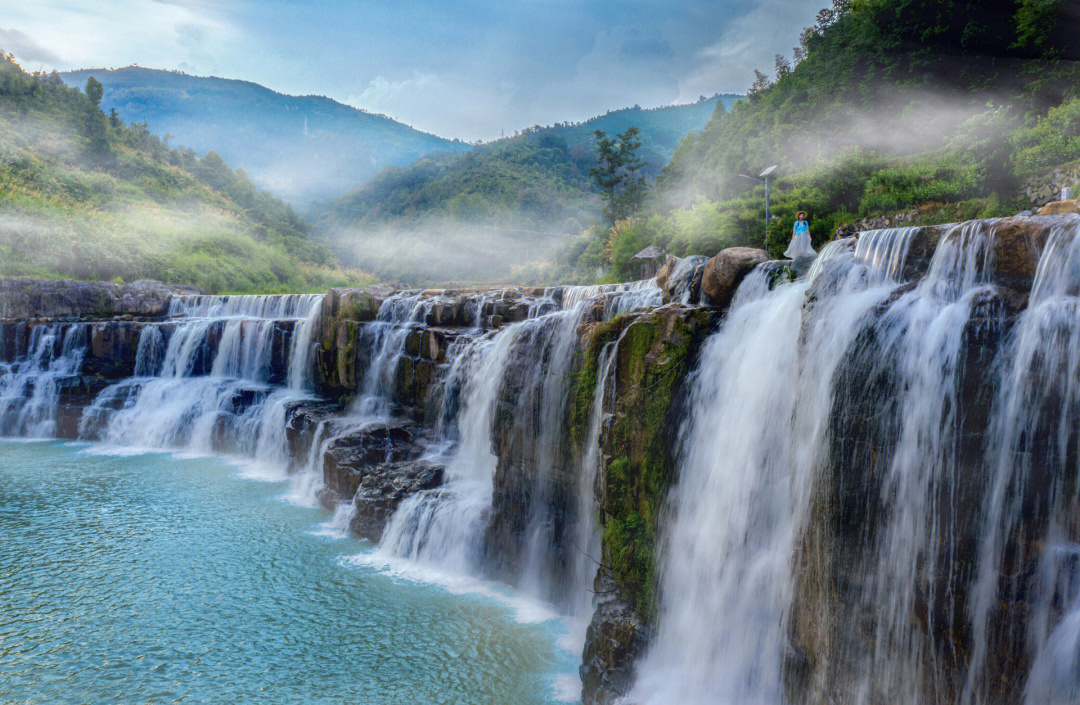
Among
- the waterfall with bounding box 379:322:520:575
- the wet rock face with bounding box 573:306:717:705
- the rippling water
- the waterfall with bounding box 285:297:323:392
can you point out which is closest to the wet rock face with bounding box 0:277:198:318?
the waterfall with bounding box 285:297:323:392

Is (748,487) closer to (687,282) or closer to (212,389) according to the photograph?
(687,282)

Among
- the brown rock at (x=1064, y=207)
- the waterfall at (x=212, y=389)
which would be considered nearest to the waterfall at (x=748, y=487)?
the brown rock at (x=1064, y=207)

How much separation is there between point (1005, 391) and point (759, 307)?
2.58 meters

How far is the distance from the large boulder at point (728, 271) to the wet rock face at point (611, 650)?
3.64 m

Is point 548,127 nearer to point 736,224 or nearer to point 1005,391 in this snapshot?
point 736,224

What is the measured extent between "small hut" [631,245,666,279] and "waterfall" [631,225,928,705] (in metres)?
15.1

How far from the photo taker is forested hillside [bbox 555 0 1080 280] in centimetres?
1487

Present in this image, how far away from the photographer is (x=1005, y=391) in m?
3.91

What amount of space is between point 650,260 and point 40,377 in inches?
798

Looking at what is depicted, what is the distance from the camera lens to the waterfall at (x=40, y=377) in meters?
16.9

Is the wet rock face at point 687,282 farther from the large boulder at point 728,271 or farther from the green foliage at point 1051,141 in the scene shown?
the green foliage at point 1051,141

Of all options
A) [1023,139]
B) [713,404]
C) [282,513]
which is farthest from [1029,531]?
[1023,139]

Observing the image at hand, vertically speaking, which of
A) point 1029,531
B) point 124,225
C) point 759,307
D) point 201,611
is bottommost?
point 201,611

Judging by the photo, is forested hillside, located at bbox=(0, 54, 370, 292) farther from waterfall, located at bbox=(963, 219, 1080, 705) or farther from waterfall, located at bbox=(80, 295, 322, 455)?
waterfall, located at bbox=(963, 219, 1080, 705)
